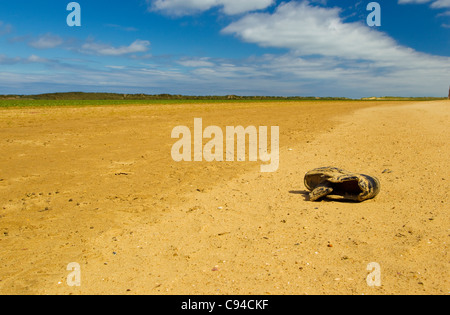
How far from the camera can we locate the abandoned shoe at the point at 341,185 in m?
5.52

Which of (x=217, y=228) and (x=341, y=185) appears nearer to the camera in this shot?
(x=217, y=228)

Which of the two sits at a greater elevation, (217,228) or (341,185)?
(341,185)

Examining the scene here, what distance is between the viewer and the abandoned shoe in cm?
552

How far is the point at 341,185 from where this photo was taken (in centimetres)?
593

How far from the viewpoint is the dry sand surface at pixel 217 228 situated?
11.0ft

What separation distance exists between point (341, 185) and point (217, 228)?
2460 millimetres

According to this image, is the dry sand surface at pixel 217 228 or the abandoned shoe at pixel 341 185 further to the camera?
the abandoned shoe at pixel 341 185

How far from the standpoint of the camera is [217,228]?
469 cm

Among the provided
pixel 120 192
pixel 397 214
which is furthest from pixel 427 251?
pixel 120 192

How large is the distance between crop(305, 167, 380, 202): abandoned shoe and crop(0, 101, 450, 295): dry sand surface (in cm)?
20

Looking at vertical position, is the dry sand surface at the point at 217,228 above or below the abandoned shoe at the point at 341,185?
below

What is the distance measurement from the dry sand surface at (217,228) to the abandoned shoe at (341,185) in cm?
20

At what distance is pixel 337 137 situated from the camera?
12750 millimetres
